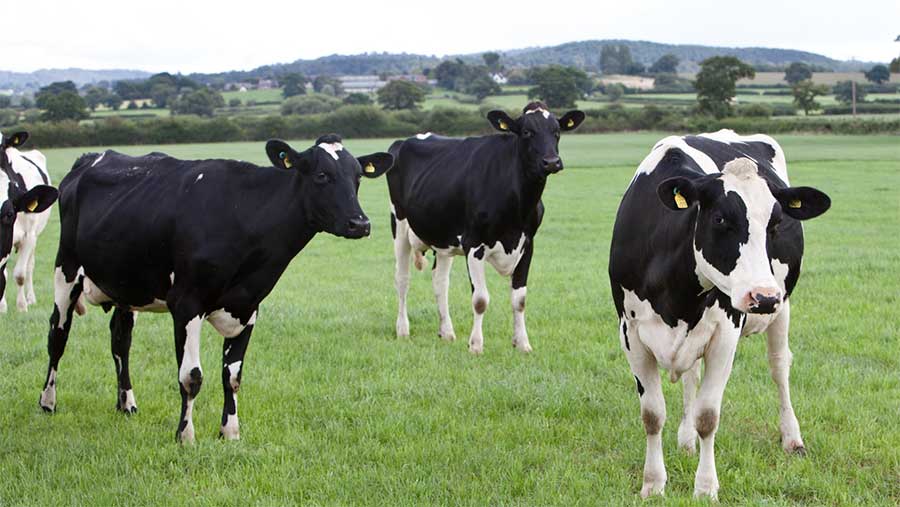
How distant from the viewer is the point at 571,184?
116 feet

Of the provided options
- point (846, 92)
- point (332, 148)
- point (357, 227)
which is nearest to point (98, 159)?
point (332, 148)

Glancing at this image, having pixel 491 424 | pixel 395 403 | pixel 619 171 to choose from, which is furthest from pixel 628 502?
pixel 619 171

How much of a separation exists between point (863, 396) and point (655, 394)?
Result: 8.81 ft

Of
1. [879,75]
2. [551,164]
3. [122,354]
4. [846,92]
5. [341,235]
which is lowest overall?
[122,354]

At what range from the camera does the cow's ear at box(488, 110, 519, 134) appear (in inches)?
408

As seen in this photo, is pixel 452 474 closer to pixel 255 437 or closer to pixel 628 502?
pixel 628 502

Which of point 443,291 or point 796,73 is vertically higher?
point 796,73

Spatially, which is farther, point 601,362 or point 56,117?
point 56,117

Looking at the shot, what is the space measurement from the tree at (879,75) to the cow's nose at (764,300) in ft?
341

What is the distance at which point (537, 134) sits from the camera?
400 inches

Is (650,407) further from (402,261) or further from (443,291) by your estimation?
(402,261)

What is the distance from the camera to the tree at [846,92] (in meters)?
85.0

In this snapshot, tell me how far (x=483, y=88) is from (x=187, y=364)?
322ft

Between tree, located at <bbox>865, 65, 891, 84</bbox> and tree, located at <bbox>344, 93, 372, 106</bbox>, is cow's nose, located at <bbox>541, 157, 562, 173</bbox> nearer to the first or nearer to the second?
tree, located at <bbox>344, 93, 372, 106</bbox>
